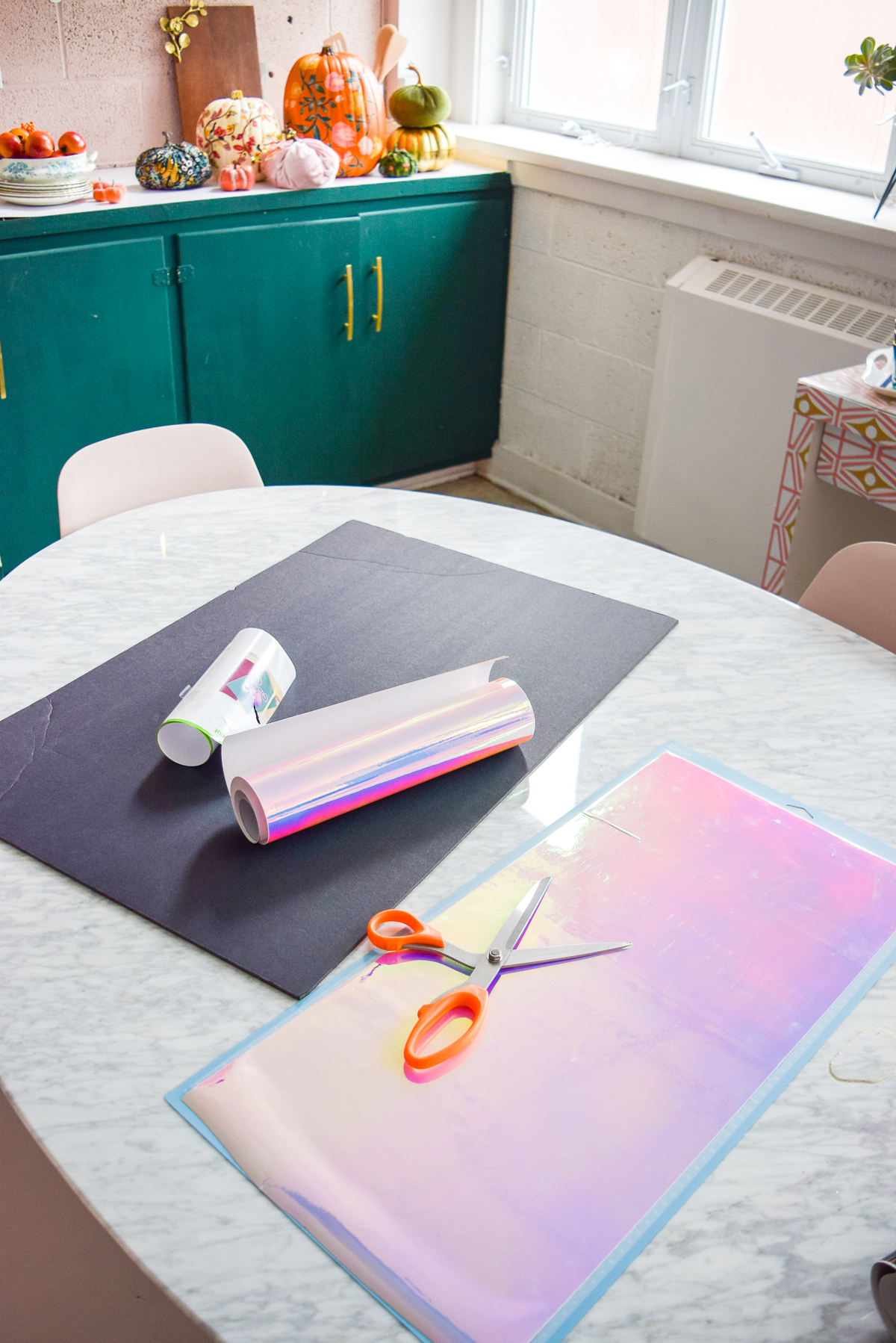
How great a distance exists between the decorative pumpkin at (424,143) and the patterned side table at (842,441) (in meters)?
1.56

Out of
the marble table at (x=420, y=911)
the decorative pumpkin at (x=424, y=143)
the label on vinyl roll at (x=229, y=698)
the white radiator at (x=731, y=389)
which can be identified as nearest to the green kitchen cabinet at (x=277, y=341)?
the decorative pumpkin at (x=424, y=143)

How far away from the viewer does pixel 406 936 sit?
0.84m

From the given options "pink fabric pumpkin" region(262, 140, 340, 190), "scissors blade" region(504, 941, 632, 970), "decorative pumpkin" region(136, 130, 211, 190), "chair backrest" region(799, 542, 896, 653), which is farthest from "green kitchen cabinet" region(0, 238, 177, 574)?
"scissors blade" region(504, 941, 632, 970)

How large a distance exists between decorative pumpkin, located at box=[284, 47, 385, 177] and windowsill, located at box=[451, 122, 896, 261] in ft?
1.36

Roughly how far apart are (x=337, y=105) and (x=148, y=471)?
1.69 m

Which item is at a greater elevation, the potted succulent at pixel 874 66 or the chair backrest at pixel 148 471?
the potted succulent at pixel 874 66

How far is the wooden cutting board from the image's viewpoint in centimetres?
295

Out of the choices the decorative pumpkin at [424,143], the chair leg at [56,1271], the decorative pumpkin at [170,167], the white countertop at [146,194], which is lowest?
the chair leg at [56,1271]

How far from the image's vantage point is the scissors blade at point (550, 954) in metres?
0.84

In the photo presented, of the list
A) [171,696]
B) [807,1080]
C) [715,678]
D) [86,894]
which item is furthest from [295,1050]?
[715,678]

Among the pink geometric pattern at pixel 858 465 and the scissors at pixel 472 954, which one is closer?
the scissors at pixel 472 954

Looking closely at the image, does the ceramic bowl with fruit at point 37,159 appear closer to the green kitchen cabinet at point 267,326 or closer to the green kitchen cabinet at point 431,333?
the green kitchen cabinet at point 267,326

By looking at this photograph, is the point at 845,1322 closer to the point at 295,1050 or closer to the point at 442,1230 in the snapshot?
the point at 442,1230

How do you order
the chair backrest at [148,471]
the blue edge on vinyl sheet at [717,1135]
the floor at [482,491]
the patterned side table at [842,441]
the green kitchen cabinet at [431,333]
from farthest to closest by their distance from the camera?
1. the floor at [482,491]
2. the green kitchen cabinet at [431,333]
3. the patterned side table at [842,441]
4. the chair backrest at [148,471]
5. the blue edge on vinyl sheet at [717,1135]
